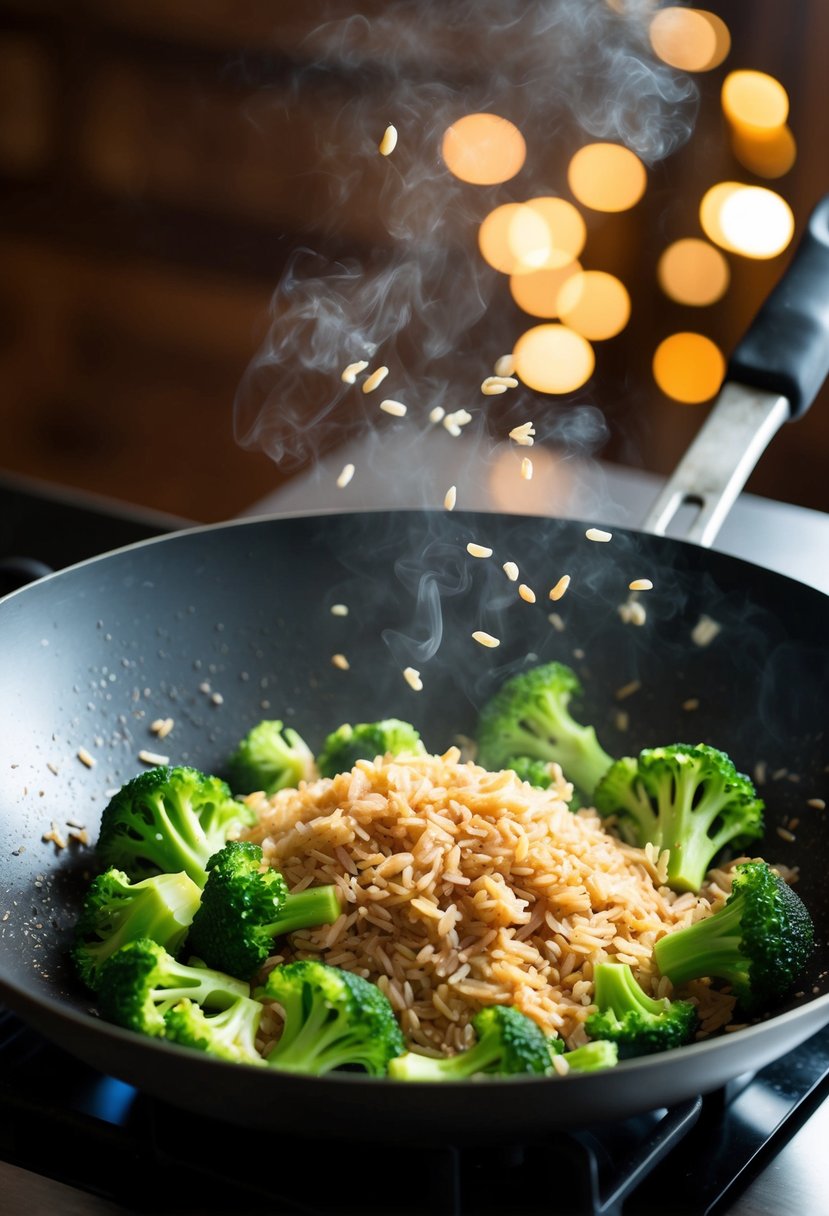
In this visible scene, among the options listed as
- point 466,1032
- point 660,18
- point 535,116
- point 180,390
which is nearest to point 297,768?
point 466,1032

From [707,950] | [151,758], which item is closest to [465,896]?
[707,950]

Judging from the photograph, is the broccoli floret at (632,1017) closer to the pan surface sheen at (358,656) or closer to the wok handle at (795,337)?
the pan surface sheen at (358,656)

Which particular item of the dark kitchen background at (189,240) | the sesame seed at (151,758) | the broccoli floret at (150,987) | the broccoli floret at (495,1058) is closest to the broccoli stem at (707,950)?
the broccoli floret at (495,1058)

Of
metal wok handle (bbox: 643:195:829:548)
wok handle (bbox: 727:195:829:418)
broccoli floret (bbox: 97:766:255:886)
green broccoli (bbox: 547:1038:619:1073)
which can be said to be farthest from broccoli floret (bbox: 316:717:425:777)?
wok handle (bbox: 727:195:829:418)

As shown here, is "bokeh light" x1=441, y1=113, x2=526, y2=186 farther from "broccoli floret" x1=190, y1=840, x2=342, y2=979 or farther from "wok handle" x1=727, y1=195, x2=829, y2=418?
"broccoli floret" x1=190, y1=840, x2=342, y2=979

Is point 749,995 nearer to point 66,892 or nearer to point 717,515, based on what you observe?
point 717,515

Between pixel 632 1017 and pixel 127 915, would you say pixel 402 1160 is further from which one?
pixel 127 915
